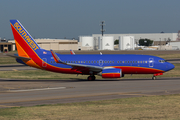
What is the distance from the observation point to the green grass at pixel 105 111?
1745cm

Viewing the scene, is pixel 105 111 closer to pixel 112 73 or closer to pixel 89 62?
pixel 112 73

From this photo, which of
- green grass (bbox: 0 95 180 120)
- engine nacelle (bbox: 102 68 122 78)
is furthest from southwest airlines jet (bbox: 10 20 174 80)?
green grass (bbox: 0 95 180 120)

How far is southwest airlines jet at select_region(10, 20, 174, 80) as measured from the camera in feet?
142

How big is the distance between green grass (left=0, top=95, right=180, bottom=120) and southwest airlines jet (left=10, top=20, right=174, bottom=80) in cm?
1967

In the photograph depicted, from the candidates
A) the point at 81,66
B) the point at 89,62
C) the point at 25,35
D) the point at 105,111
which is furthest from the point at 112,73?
the point at 105,111

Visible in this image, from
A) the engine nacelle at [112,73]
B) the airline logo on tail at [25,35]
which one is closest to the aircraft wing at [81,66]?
the engine nacelle at [112,73]

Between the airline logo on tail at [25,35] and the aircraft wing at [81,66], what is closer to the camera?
the aircraft wing at [81,66]

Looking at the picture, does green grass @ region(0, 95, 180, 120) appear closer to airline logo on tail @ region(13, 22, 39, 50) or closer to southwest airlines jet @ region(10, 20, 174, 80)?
southwest airlines jet @ region(10, 20, 174, 80)

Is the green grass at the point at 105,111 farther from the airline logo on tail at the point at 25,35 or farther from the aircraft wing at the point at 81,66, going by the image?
the airline logo on tail at the point at 25,35

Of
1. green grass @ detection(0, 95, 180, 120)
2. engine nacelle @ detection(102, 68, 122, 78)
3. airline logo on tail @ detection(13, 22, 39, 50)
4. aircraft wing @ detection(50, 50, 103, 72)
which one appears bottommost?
green grass @ detection(0, 95, 180, 120)

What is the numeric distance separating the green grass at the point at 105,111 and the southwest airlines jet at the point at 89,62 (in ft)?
64.5

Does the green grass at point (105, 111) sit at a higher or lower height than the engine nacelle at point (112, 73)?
lower

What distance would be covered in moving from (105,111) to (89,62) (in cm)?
2519

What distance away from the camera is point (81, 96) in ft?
88.5
